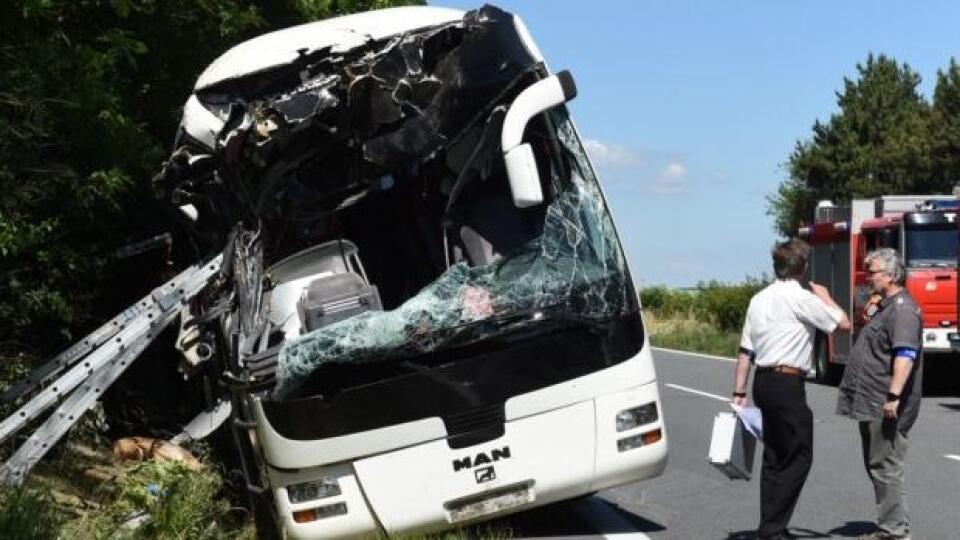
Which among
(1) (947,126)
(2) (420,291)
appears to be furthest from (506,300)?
(1) (947,126)

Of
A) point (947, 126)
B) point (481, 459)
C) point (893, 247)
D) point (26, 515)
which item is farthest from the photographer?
point (947, 126)

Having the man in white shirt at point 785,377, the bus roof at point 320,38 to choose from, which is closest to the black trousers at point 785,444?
the man in white shirt at point 785,377

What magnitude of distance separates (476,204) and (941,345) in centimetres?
1242

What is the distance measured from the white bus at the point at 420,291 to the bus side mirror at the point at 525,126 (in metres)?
0.01

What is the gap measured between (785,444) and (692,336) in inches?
1133

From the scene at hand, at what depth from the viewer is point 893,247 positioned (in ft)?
62.4

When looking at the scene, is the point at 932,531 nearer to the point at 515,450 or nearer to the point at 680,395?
the point at 515,450

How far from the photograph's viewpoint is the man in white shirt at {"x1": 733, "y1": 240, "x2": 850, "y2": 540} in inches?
292

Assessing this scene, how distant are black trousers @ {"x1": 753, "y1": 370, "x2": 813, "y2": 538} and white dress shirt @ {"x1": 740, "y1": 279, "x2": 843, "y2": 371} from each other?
104 mm

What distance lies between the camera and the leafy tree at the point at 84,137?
9461 millimetres

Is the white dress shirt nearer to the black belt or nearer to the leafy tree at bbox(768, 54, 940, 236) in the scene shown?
the black belt

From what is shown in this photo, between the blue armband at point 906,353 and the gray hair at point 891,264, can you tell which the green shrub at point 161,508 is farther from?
the gray hair at point 891,264

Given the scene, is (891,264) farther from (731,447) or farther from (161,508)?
(161,508)

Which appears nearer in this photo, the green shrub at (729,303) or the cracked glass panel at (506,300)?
the cracked glass panel at (506,300)
